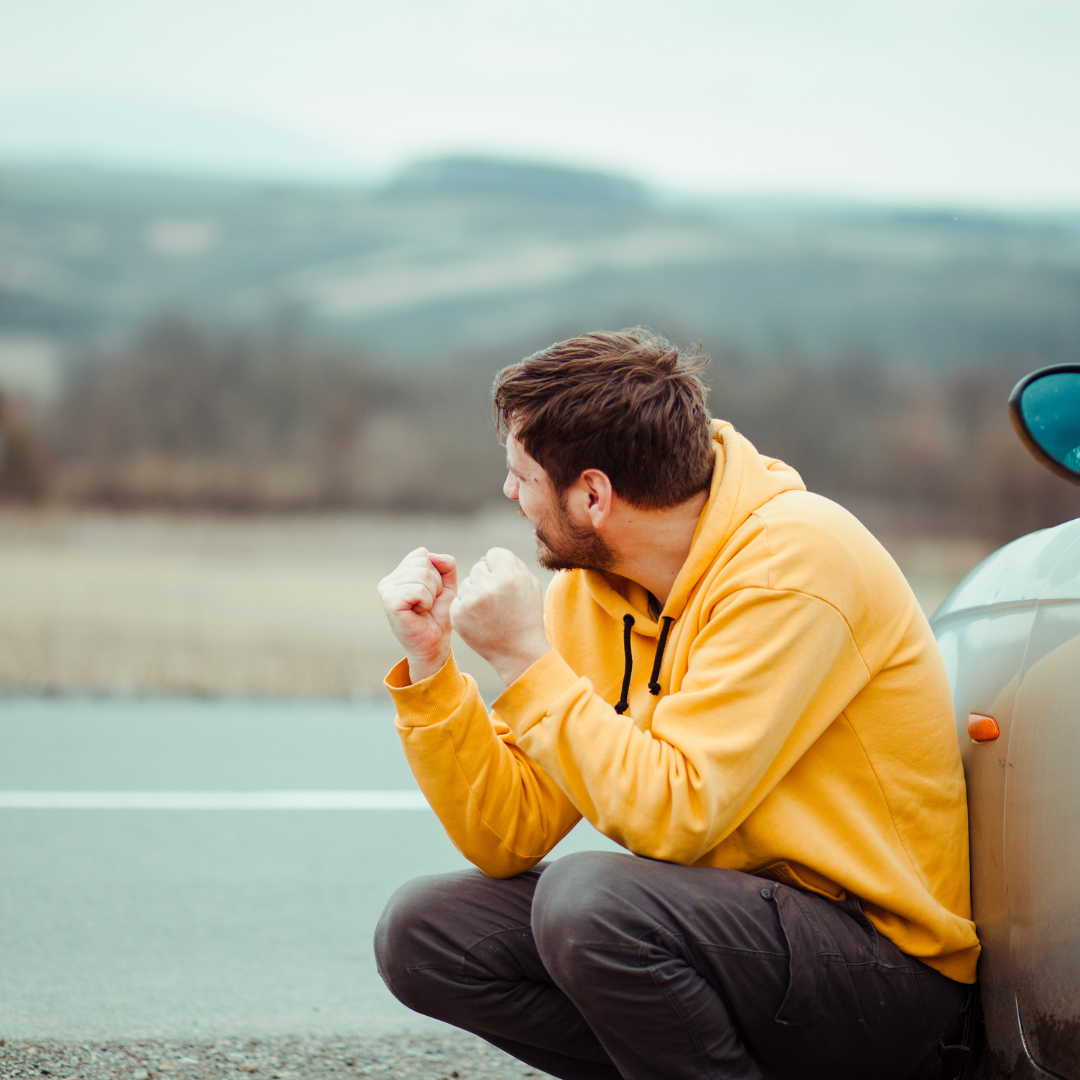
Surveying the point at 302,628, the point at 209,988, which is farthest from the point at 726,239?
the point at 209,988

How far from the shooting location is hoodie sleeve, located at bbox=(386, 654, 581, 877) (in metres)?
2.24

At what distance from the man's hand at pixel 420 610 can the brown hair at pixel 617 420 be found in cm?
29

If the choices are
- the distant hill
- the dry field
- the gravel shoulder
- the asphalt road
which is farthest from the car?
the distant hill

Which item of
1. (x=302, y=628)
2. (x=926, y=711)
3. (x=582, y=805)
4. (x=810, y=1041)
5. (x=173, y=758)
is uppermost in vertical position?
(x=926, y=711)

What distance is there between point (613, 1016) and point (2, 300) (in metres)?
17.8

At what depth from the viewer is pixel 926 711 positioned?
2021 millimetres

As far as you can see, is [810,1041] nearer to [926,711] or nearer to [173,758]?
[926,711]

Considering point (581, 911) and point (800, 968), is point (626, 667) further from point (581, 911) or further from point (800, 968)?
point (800, 968)

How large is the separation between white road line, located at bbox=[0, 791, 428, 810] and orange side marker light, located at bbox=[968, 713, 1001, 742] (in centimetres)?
346

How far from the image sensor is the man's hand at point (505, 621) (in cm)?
203

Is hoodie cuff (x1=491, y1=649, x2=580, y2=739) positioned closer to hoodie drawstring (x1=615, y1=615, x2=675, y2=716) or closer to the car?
hoodie drawstring (x1=615, y1=615, x2=675, y2=716)

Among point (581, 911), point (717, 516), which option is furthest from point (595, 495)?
point (581, 911)

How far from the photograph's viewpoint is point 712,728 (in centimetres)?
191

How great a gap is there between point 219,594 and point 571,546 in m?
11.1
